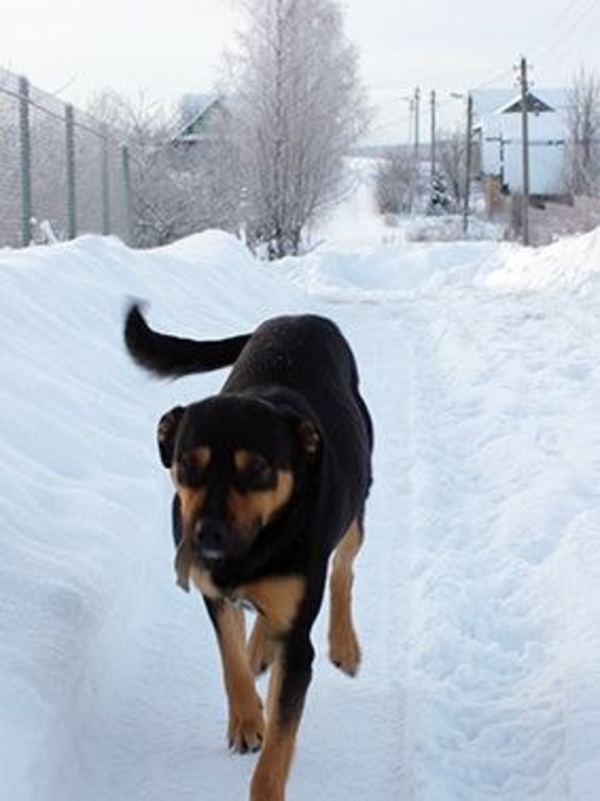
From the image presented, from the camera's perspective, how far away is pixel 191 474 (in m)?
3.47

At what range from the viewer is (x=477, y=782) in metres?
4.20

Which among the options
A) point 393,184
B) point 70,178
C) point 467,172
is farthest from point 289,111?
point 393,184

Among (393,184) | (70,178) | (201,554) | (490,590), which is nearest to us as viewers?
(201,554)

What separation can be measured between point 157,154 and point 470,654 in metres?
36.5

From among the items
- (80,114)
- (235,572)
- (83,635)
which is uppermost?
(80,114)

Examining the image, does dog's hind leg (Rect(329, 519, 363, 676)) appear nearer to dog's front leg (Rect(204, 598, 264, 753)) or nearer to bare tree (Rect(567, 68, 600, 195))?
dog's front leg (Rect(204, 598, 264, 753))

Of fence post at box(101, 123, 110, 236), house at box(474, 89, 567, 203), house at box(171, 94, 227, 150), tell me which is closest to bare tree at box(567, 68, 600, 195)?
house at box(474, 89, 567, 203)

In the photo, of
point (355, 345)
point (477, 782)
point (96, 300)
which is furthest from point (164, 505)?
point (355, 345)

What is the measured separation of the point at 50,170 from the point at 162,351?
1248cm

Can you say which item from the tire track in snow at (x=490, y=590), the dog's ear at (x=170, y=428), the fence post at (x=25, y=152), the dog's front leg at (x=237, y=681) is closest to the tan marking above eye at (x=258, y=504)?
the dog's ear at (x=170, y=428)

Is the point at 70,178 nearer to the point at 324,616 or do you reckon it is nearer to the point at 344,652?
the point at 324,616

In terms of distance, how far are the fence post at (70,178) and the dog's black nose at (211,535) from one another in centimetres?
1478

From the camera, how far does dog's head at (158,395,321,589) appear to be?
341cm

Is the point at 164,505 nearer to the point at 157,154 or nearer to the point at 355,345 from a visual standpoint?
the point at 355,345
